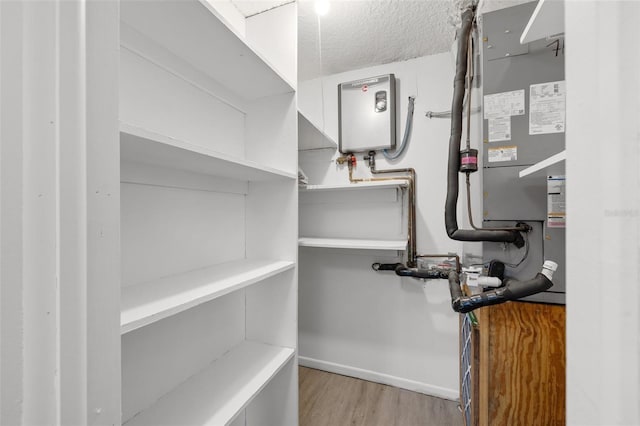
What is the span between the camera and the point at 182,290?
839mm

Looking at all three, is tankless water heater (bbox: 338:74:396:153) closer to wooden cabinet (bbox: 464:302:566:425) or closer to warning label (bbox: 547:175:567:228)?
warning label (bbox: 547:175:567:228)

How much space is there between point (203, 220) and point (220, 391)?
0.68 metres

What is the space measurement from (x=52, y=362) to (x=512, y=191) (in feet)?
4.28

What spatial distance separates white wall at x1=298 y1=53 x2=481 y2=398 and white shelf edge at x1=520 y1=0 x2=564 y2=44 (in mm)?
1040

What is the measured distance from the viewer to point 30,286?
0.28 metres

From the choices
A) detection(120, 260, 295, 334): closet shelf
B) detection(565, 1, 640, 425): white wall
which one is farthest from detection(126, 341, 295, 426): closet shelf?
detection(565, 1, 640, 425): white wall

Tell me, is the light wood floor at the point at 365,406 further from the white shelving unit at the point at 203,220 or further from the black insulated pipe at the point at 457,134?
the black insulated pipe at the point at 457,134

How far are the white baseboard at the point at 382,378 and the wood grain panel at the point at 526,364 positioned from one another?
36.6 inches

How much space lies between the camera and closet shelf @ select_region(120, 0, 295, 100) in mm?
781

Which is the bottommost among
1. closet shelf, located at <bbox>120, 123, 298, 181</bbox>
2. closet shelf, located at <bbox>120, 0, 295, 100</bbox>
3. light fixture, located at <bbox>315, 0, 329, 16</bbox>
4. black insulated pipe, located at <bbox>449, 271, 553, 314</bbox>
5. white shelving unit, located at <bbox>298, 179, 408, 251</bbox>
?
black insulated pipe, located at <bbox>449, 271, 553, 314</bbox>

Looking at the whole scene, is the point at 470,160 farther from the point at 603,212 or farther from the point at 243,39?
the point at 243,39

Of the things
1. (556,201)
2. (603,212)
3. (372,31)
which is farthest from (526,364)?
(372,31)

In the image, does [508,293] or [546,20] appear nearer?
[546,20]

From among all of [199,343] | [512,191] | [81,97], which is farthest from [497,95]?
[199,343]
